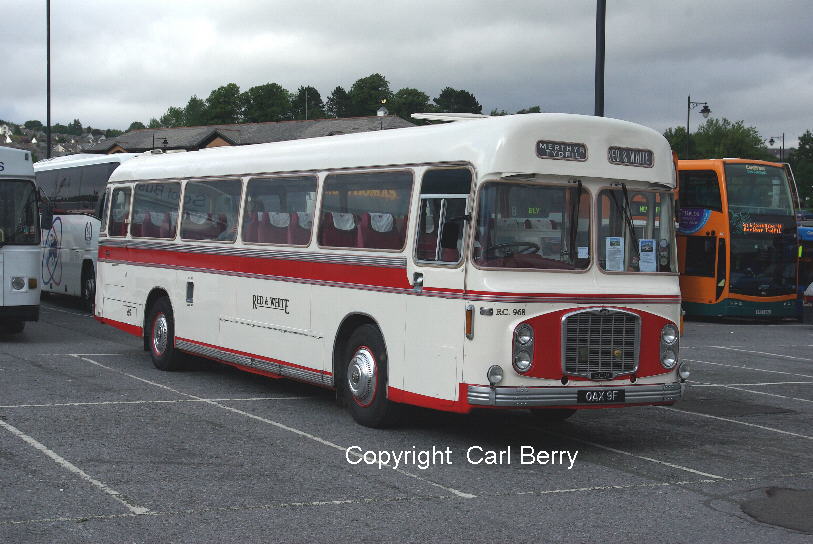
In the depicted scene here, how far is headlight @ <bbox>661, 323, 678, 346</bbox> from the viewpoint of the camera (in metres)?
10.5

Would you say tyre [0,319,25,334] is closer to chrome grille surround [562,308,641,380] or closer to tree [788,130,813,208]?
chrome grille surround [562,308,641,380]

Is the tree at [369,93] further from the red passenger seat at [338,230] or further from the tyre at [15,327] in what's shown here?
the red passenger seat at [338,230]

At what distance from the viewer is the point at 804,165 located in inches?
5320

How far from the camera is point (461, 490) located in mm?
8523

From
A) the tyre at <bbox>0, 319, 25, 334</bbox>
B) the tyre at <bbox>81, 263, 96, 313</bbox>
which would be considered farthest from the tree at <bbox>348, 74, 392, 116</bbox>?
the tyre at <bbox>0, 319, 25, 334</bbox>

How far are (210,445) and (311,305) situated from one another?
8.56ft

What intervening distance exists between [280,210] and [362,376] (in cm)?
264

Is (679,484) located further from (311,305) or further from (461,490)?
(311,305)

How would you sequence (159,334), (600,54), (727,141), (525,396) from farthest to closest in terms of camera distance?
(727,141) → (600,54) → (159,334) → (525,396)

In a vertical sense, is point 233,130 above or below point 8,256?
above

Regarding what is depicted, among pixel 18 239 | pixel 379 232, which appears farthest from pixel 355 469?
pixel 18 239

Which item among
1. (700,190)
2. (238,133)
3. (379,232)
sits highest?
(238,133)

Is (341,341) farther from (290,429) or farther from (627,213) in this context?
(627,213)

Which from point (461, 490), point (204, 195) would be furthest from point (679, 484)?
point (204, 195)
